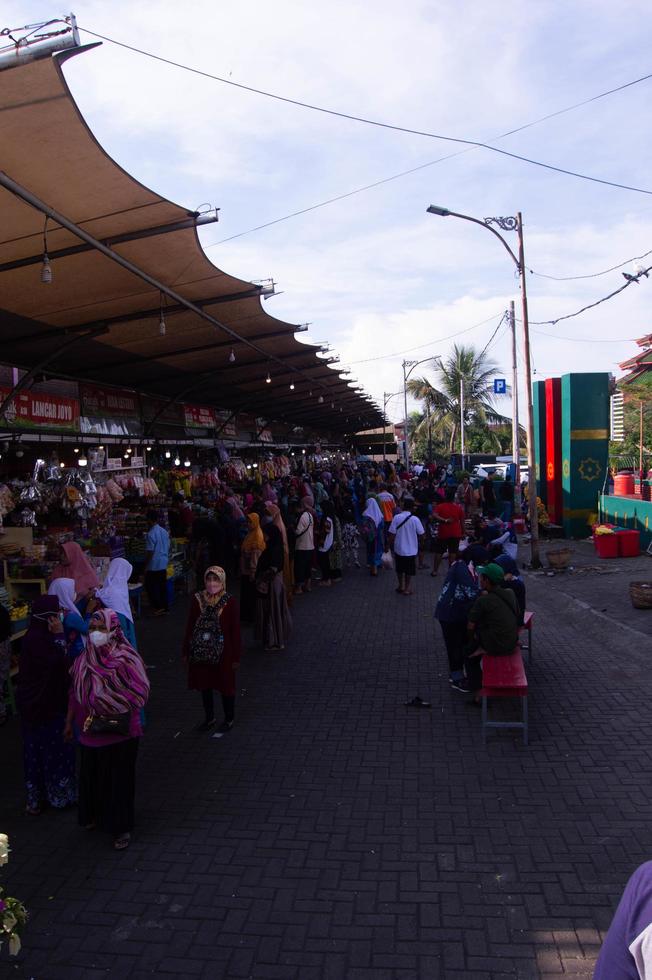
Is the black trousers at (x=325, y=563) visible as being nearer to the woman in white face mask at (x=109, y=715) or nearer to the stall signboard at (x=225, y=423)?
the stall signboard at (x=225, y=423)

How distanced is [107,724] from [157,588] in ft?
22.7

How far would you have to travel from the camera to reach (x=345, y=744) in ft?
20.2

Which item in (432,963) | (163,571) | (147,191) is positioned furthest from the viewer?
(163,571)

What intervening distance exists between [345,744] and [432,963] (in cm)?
268

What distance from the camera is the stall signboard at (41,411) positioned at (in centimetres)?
948

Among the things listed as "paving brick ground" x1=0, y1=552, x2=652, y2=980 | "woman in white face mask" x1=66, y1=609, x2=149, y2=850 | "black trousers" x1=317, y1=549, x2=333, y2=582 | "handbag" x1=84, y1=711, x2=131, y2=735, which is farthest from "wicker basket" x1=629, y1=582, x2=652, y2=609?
"handbag" x1=84, y1=711, x2=131, y2=735

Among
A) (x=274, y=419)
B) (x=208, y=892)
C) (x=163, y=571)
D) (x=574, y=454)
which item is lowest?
(x=208, y=892)

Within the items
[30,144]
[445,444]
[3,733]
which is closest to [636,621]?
[3,733]

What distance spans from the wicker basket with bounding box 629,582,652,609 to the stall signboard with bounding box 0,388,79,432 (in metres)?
8.72

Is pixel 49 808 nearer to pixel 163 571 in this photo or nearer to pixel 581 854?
pixel 581 854

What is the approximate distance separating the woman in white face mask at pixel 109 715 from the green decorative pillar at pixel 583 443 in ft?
50.7

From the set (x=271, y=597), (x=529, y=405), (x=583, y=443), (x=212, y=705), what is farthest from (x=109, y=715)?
(x=583, y=443)

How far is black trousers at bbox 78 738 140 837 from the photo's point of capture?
184 inches

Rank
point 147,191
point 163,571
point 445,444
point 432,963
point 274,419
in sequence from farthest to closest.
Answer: point 445,444 → point 274,419 → point 163,571 → point 147,191 → point 432,963
